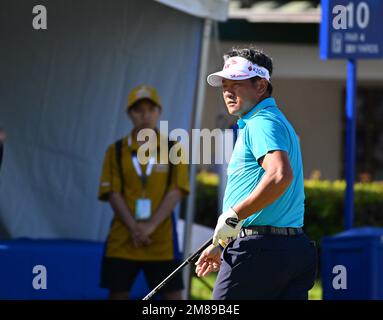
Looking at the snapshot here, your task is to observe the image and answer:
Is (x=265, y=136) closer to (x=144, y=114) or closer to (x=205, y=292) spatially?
(x=144, y=114)

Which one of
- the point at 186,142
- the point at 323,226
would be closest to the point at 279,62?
the point at 323,226

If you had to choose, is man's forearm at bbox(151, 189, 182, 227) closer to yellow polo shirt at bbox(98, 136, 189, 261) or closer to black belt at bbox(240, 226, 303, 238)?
yellow polo shirt at bbox(98, 136, 189, 261)

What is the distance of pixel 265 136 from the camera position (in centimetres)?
456

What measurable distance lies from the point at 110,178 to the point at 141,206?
304 mm

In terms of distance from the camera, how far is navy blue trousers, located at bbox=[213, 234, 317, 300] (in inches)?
183

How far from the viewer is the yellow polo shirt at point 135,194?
696 cm

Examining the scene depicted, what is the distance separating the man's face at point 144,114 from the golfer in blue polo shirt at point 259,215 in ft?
7.50

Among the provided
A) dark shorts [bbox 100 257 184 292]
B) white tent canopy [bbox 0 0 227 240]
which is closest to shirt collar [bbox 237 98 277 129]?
dark shorts [bbox 100 257 184 292]

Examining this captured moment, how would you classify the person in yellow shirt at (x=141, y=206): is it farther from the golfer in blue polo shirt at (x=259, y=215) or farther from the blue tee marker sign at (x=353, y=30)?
the golfer in blue polo shirt at (x=259, y=215)

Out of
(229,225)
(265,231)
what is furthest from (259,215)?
(229,225)

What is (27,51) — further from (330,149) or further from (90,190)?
(330,149)

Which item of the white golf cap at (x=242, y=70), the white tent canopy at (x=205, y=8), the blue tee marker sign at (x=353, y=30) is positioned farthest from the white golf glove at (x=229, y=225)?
the blue tee marker sign at (x=353, y=30)

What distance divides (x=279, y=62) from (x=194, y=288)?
4.40m

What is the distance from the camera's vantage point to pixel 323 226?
10.9 m
